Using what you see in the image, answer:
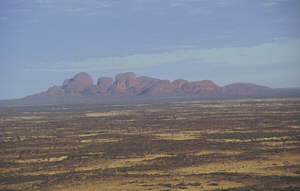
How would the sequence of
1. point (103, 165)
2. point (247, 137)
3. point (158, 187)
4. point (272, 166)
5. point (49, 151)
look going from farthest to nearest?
→ 1. point (247, 137)
2. point (49, 151)
3. point (103, 165)
4. point (272, 166)
5. point (158, 187)

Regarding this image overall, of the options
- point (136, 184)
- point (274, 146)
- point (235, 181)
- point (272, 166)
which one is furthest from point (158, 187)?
point (274, 146)

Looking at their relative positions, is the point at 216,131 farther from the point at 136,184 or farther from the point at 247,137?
the point at 136,184

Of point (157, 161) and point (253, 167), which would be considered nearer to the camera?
point (253, 167)

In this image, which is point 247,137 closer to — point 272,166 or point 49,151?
point 272,166

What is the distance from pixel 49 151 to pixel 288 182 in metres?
22.5

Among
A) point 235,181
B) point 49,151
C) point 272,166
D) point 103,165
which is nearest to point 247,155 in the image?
point 272,166

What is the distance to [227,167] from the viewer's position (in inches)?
1100

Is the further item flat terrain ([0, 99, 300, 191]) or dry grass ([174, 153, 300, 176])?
dry grass ([174, 153, 300, 176])

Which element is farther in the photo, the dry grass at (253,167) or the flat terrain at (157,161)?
the dry grass at (253,167)

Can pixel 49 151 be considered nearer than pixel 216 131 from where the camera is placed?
Yes

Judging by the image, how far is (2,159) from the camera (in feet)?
115

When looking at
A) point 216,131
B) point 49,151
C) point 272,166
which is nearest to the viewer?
point 272,166

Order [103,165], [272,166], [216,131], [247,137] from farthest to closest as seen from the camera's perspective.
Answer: [216,131], [247,137], [103,165], [272,166]

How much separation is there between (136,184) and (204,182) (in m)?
3.78
